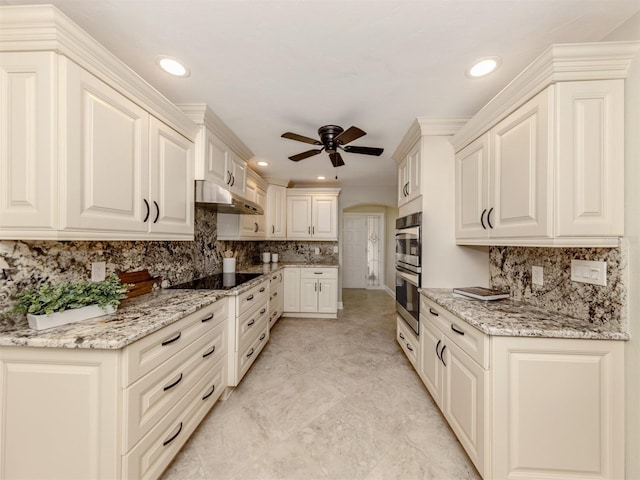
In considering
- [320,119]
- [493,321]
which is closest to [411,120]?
[320,119]

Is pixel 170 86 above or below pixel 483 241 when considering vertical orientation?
above

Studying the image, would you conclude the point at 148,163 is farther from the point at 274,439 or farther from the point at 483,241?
the point at 483,241

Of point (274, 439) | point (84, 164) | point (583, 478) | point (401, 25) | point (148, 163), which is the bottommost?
point (274, 439)

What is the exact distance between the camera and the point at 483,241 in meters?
1.88

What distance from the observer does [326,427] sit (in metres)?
1.82

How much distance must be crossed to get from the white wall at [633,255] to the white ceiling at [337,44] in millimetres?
432

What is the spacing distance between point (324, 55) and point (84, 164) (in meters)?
1.41

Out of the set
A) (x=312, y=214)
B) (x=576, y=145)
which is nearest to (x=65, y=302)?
(x=576, y=145)

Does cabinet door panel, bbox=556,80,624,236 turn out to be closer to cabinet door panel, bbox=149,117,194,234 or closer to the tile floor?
the tile floor

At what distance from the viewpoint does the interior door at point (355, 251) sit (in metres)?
7.07

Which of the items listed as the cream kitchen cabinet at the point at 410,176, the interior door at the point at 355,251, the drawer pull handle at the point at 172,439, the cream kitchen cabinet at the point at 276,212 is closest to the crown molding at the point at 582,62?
the cream kitchen cabinet at the point at 410,176

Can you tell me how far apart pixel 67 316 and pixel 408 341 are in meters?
2.69

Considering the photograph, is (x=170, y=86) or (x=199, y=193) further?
(x=199, y=193)

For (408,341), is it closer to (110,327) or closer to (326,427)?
(326,427)
